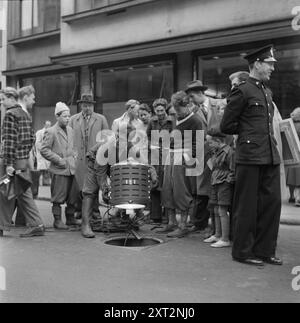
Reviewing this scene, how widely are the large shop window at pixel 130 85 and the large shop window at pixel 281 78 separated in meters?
1.62

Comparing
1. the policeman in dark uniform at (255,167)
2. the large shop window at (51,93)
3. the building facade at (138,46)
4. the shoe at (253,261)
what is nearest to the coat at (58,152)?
the policeman in dark uniform at (255,167)

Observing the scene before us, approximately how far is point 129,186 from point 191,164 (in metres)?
1.02

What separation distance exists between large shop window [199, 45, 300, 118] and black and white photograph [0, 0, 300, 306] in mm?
24

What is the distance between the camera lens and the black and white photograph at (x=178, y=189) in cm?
477

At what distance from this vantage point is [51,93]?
53.3 ft

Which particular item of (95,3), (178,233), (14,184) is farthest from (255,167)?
(95,3)

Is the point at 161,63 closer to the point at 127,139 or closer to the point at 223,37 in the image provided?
the point at 223,37

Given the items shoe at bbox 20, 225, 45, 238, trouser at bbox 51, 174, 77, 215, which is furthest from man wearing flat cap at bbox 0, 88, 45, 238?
trouser at bbox 51, 174, 77, 215

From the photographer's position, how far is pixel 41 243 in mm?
6676

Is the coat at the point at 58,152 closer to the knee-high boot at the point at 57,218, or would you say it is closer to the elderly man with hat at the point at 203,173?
the knee-high boot at the point at 57,218

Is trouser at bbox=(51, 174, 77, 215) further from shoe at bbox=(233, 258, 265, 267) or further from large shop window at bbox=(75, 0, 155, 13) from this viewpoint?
large shop window at bbox=(75, 0, 155, 13)

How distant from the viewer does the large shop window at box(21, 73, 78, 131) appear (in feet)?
50.6

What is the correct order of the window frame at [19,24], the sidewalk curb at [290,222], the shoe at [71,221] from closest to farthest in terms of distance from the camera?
the shoe at [71,221]
the sidewalk curb at [290,222]
the window frame at [19,24]

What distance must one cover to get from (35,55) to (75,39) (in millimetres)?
2617
